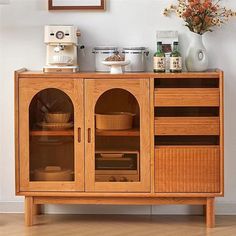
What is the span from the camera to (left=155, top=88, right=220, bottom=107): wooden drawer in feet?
14.2

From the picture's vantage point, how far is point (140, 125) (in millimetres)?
4363

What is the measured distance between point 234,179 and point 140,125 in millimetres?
816

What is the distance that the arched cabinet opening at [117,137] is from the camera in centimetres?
436

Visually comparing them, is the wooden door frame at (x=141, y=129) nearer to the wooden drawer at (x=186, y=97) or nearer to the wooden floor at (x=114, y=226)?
the wooden drawer at (x=186, y=97)

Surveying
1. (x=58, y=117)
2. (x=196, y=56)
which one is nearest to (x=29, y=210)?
(x=58, y=117)

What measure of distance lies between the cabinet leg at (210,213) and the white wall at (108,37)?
0.37 m

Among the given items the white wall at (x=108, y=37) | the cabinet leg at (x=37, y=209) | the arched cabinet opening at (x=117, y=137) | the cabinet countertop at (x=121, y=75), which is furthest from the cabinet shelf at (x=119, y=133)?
the cabinet leg at (x=37, y=209)

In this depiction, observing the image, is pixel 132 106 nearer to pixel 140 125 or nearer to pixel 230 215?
pixel 140 125

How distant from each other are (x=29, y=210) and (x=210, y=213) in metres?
1.10

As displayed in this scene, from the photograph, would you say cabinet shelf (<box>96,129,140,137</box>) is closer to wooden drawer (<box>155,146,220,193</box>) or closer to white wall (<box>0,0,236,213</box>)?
wooden drawer (<box>155,146,220,193</box>)

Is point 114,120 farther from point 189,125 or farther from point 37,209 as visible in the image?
point 37,209

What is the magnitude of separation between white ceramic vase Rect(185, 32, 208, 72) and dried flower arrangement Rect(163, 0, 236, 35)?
59 millimetres

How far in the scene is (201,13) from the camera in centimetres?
451

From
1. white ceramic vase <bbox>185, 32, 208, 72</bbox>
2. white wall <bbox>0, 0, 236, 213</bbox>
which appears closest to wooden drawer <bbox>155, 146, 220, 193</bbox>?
white wall <bbox>0, 0, 236, 213</bbox>
